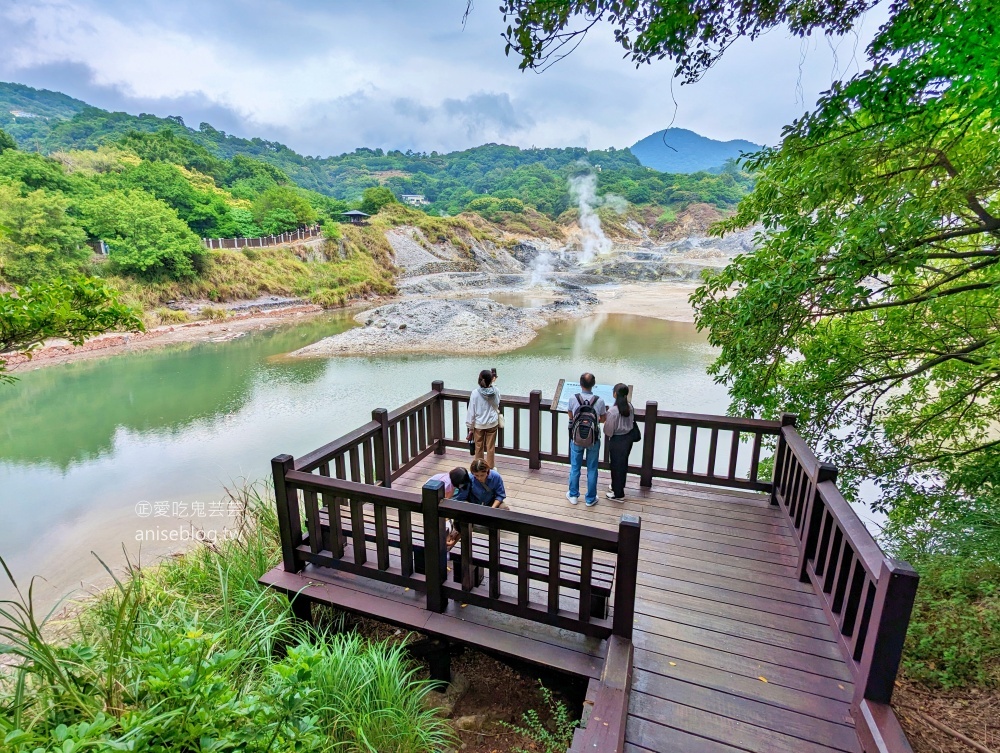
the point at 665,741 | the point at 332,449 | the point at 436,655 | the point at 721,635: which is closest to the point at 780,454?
the point at 721,635

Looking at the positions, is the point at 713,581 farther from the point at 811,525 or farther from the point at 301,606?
the point at 301,606

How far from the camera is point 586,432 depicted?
396cm

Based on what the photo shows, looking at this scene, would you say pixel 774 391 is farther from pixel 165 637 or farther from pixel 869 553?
pixel 165 637

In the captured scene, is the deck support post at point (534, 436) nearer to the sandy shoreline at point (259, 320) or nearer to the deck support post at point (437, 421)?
the deck support post at point (437, 421)

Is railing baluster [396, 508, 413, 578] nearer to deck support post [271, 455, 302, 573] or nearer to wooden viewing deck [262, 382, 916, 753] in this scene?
wooden viewing deck [262, 382, 916, 753]

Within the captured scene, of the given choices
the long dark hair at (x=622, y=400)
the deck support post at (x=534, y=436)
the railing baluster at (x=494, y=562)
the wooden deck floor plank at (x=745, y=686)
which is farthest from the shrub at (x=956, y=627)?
the deck support post at (x=534, y=436)

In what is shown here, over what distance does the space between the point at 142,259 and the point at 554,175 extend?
68160 millimetres

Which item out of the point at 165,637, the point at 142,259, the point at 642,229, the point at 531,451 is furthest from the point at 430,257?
the point at 165,637

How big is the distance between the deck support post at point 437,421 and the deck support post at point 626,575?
287 centimetres

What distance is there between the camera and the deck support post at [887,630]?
6.32 feet

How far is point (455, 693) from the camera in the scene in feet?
10.2

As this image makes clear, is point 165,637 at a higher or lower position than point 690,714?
higher

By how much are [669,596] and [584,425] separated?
54.9 inches

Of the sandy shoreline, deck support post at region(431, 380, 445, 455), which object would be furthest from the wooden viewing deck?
the sandy shoreline
